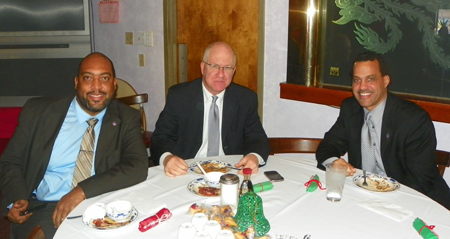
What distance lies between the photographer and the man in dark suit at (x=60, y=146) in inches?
78.3

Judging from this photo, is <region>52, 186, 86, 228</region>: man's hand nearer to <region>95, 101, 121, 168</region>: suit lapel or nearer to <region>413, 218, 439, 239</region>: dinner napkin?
<region>95, 101, 121, 168</region>: suit lapel

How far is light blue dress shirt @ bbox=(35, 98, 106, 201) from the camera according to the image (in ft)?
6.92

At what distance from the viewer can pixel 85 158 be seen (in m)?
2.13

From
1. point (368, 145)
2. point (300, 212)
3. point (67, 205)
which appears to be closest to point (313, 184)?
point (300, 212)

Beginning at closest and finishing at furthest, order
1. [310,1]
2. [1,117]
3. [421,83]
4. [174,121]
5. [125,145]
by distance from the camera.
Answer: [125,145], [174,121], [421,83], [310,1], [1,117]

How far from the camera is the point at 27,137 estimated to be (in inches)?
82.2

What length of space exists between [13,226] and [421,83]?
243 cm

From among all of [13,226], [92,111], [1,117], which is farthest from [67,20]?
[13,226]

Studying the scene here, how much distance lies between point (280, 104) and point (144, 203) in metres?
1.91

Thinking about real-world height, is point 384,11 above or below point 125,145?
above

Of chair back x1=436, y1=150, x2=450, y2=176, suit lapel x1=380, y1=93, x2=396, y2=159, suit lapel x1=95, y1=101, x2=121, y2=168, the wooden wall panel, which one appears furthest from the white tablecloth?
the wooden wall panel

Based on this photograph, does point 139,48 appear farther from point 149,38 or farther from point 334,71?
point 334,71

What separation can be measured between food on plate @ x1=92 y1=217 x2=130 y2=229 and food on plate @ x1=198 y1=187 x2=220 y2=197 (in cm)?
36

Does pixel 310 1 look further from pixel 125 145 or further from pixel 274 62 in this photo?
pixel 125 145
